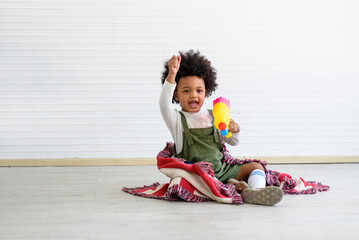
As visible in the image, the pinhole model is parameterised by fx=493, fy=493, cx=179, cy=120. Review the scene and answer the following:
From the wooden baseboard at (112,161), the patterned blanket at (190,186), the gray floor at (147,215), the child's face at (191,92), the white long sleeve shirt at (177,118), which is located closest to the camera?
the gray floor at (147,215)

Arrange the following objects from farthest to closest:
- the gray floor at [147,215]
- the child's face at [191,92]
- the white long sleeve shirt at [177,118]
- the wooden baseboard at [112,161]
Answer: the wooden baseboard at [112,161] < the child's face at [191,92] < the white long sleeve shirt at [177,118] < the gray floor at [147,215]

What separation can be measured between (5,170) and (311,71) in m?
2.32

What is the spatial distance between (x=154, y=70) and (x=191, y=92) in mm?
1105

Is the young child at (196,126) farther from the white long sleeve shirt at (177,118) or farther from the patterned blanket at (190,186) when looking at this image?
the patterned blanket at (190,186)

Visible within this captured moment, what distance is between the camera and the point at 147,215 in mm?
2047

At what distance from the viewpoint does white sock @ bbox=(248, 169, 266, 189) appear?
7.81 feet

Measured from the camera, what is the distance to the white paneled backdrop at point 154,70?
3547 millimetres

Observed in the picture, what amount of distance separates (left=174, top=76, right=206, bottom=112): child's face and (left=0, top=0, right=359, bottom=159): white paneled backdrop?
105 cm

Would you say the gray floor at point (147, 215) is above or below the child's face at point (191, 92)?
below

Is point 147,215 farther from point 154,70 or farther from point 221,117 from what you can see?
point 154,70

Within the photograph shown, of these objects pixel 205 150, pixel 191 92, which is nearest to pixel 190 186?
pixel 205 150

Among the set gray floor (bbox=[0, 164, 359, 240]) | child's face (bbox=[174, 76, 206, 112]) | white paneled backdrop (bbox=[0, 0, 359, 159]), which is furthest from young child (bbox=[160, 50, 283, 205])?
white paneled backdrop (bbox=[0, 0, 359, 159])

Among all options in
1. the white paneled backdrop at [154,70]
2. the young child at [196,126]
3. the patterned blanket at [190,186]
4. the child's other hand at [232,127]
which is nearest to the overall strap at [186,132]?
the young child at [196,126]

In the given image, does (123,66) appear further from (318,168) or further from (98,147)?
(318,168)
